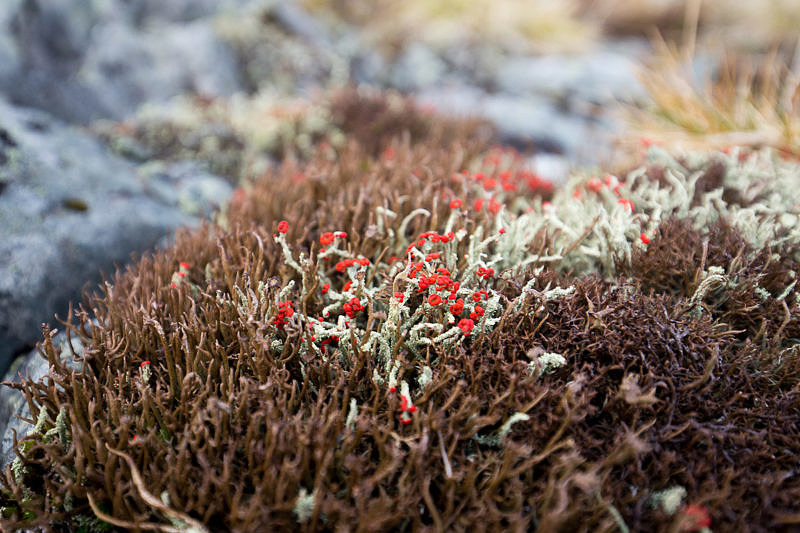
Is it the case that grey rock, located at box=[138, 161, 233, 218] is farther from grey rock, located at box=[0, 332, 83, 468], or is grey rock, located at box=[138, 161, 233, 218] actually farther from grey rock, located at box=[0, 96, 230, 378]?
grey rock, located at box=[0, 332, 83, 468]

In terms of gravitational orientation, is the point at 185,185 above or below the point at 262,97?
Answer: below

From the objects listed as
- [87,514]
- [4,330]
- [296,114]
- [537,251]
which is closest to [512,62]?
[296,114]

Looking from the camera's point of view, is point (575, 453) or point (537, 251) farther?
point (537, 251)

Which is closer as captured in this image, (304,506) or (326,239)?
(304,506)

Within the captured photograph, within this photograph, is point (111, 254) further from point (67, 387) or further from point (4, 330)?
point (67, 387)

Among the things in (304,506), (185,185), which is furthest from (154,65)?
(304,506)

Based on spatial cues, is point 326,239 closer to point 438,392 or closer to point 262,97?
point 438,392

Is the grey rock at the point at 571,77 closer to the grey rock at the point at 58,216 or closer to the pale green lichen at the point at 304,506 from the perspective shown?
the grey rock at the point at 58,216

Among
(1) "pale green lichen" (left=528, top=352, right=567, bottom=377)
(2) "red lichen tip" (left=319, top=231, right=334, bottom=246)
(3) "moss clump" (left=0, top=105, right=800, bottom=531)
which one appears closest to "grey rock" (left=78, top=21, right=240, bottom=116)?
(3) "moss clump" (left=0, top=105, right=800, bottom=531)
